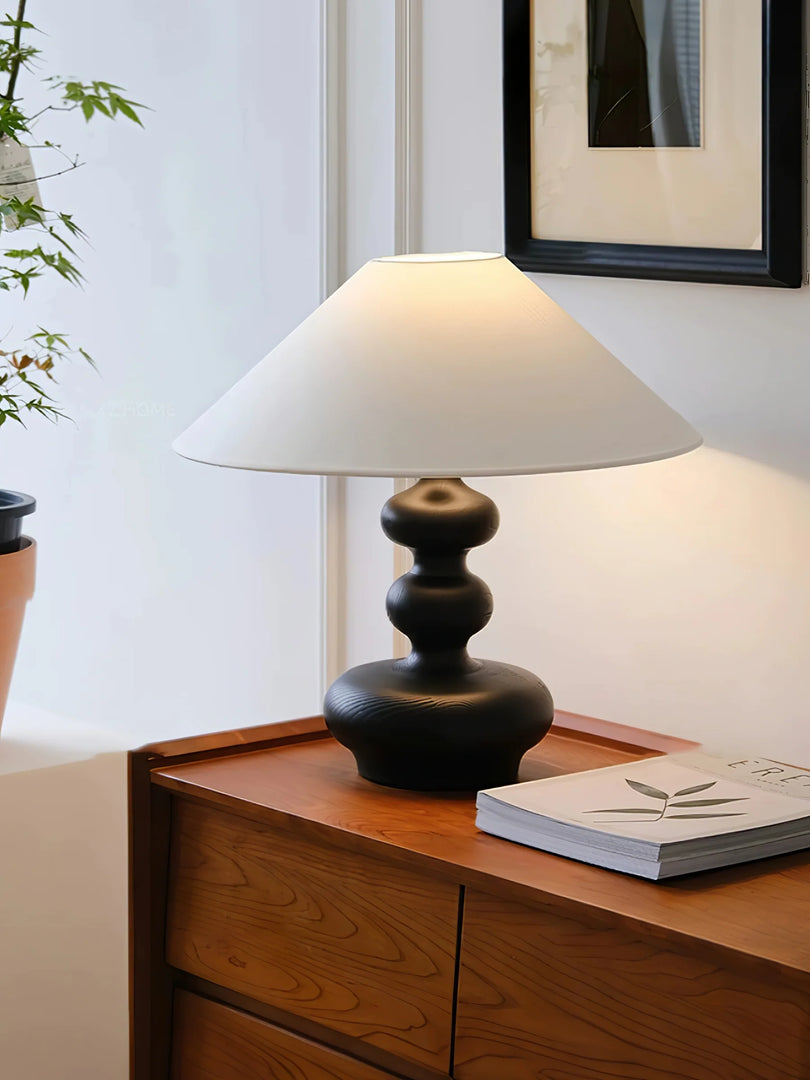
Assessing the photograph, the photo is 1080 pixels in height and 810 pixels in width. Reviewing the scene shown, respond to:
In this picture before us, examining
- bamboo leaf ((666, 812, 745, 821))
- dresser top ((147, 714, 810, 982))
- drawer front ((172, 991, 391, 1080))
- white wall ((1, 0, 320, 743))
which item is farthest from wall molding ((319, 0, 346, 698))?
bamboo leaf ((666, 812, 745, 821))

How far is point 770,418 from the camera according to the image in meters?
1.49

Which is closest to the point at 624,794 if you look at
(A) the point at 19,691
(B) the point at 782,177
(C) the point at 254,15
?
(B) the point at 782,177

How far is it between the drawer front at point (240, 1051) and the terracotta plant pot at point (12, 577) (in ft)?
1.84

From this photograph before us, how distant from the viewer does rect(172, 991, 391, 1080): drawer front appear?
132cm

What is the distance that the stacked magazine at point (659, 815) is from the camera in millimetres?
1149

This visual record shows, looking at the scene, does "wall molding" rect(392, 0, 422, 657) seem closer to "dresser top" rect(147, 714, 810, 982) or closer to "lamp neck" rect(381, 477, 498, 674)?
"lamp neck" rect(381, 477, 498, 674)

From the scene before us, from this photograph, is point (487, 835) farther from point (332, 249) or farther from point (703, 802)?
point (332, 249)

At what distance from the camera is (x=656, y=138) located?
153 cm

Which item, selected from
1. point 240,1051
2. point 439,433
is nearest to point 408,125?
point 439,433

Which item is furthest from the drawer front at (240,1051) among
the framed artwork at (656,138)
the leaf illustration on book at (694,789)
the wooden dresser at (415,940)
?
the framed artwork at (656,138)

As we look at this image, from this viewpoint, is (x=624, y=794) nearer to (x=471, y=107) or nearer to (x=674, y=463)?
(x=674, y=463)

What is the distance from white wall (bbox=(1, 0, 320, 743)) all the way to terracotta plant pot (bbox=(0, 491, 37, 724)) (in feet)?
1.15

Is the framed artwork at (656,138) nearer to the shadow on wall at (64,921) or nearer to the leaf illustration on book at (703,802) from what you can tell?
the leaf illustration on book at (703,802)

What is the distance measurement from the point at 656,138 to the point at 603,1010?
899 mm
